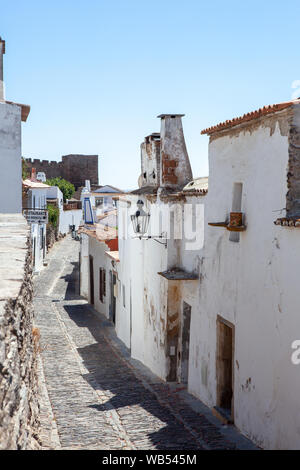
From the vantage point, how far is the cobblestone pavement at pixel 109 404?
26.7ft

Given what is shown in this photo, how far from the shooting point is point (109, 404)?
1015 cm

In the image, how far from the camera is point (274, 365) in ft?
24.4

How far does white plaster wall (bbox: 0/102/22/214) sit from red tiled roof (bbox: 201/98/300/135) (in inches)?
222

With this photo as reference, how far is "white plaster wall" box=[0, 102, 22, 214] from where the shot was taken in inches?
534

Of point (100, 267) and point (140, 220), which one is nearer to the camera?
point (140, 220)

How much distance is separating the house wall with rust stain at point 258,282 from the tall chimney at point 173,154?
9.82 ft

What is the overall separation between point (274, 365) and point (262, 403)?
75 cm

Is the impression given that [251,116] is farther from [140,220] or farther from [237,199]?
[140,220]

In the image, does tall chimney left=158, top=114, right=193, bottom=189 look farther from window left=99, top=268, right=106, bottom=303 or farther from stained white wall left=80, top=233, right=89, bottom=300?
stained white wall left=80, top=233, right=89, bottom=300

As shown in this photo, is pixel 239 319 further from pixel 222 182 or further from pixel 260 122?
pixel 260 122

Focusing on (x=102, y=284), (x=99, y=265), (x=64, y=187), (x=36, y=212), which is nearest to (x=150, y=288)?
(x=102, y=284)

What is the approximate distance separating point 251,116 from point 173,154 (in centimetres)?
542

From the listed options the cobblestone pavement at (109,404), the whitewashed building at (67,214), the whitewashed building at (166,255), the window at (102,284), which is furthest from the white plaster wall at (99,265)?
the whitewashed building at (67,214)

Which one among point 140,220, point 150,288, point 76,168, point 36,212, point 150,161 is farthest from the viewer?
point 76,168
